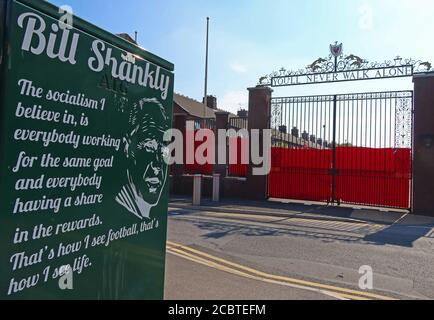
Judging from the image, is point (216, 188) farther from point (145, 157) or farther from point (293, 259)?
point (145, 157)

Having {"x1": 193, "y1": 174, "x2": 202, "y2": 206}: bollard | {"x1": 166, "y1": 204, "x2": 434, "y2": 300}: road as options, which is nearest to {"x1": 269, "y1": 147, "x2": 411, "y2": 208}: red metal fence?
{"x1": 166, "y1": 204, "x2": 434, "y2": 300}: road

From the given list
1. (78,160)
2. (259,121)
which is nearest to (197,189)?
(259,121)

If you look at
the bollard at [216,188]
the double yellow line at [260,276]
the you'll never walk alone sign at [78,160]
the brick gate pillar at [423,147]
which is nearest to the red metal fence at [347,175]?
the brick gate pillar at [423,147]

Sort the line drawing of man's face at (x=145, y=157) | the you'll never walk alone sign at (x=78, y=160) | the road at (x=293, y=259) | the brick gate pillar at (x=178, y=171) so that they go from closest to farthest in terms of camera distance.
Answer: the you'll never walk alone sign at (x=78, y=160)
the line drawing of man's face at (x=145, y=157)
the road at (x=293, y=259)
the brick gate pillar at (x=178, y=171)

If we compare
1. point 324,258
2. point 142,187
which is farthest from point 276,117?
point 142,187

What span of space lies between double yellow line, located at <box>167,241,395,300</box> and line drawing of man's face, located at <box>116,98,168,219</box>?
3200 mm

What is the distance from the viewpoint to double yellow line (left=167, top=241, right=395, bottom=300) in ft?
15.5

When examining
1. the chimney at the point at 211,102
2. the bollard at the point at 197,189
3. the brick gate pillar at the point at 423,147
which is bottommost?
the bollard at the point at 197,189

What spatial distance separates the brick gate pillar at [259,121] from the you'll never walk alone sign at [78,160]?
38.7 feet

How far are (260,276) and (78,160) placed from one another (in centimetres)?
409

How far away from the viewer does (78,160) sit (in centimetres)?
194

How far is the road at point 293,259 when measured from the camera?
4828mm

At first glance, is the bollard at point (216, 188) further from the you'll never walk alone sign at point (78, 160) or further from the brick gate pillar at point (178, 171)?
the you'll never walk alone sign at point (78, 160)
